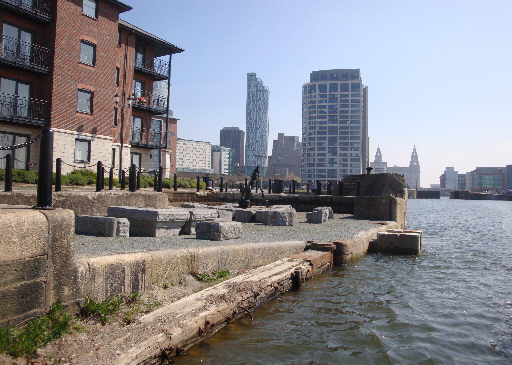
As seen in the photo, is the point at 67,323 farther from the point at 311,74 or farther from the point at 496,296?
the point at 311,74

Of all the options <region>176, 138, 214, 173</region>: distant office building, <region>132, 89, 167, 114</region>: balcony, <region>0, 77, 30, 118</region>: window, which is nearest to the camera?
<region>0, 77, 30, 118</region>: window

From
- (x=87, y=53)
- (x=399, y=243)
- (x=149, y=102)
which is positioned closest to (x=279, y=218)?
(x=399, y=243)

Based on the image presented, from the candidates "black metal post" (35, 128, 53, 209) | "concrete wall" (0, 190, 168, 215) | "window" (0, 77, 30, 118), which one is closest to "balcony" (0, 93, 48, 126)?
"window" (0, 77, 30, 118)

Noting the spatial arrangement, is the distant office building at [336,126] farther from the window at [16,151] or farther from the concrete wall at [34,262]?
the concrete wall at [34,262]

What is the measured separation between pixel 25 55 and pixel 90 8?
222 inches

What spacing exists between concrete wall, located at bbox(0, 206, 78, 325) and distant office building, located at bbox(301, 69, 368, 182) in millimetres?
175830

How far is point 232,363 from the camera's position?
4.53 metres

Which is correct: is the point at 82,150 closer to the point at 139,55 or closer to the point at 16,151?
the point at 16,151

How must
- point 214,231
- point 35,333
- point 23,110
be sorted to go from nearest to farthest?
point 35,333, point 214,231, point 23,110

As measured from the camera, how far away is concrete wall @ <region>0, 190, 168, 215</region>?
940 cm

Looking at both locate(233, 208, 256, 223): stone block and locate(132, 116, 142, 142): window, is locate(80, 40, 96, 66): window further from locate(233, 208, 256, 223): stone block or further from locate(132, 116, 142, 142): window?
locate(233, 208, 256, 223): stone block

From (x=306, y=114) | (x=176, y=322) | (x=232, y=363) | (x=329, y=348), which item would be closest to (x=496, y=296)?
(x=329, y=348)

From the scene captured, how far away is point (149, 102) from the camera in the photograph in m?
33.5

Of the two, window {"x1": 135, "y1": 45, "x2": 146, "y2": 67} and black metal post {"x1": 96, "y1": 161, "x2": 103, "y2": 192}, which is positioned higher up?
window {"x1": 135, "y1": 45, "x2": 146, "y2": 67}
